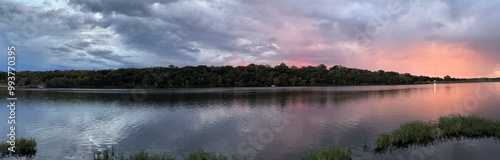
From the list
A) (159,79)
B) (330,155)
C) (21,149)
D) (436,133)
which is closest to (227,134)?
(330,155)

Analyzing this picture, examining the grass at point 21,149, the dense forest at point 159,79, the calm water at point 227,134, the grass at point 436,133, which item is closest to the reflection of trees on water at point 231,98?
the calm water at point 227,134

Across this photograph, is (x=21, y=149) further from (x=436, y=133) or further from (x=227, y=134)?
(x=436, y=133)

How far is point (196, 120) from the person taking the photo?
4247cm

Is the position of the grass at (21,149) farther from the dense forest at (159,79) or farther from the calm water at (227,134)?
the dense forest at (159,79)

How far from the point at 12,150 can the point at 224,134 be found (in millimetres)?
16634

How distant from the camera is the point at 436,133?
1156 inches

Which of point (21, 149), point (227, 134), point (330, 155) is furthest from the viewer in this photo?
point (227, 134)

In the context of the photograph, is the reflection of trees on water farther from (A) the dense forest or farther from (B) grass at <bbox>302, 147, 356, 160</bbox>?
(A) the dense forest

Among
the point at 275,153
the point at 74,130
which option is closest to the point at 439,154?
the point at 275,153

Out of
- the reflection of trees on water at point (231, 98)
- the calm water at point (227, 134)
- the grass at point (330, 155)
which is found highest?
the reflection of trees on water at point (231, 98)

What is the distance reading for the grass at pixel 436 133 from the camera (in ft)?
85.6

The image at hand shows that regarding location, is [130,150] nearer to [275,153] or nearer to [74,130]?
[275,153]

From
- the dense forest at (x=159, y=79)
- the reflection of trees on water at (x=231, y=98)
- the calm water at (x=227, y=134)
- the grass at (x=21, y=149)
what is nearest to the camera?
the grass at (x=21, y=149)

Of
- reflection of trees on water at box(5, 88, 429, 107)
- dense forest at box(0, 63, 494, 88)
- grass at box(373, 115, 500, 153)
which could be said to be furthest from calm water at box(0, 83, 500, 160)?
dense forest at box(0, 63, 494, 88)
